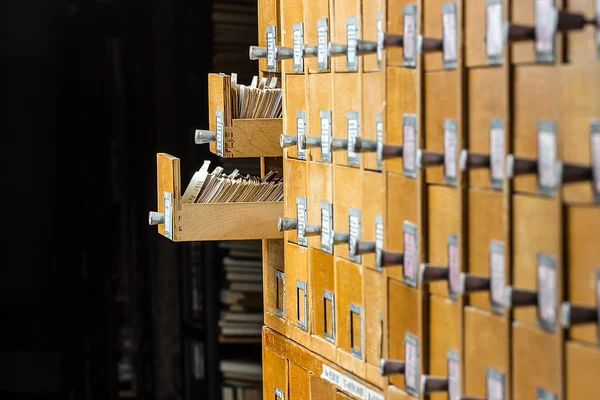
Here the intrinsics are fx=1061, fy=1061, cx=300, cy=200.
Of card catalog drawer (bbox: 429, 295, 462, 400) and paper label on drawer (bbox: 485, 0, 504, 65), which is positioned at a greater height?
paper label on drawer (bbox: 485, 0, 504, 65)

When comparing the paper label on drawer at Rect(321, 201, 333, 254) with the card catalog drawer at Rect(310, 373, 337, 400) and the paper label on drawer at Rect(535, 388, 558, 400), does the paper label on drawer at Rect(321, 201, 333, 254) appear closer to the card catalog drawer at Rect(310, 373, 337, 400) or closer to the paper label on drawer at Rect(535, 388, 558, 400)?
the card catalog drawer at Rect(310, 373, 337, 400)

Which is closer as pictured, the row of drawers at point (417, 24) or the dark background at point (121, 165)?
the row of drawers at point (417, 24)

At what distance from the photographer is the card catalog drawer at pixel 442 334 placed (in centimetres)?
236

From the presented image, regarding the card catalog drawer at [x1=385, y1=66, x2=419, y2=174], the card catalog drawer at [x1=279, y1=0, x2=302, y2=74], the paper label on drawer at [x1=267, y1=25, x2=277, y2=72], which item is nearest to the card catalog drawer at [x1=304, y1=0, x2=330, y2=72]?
the card catalog drawer at [x1=279, y1=0, x2=302, y2=74]

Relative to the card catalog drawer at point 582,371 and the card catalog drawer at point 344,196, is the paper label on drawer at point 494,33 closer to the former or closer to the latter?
the card catalog drawer at point 582,371

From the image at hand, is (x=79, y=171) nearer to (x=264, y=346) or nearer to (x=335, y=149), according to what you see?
Result: (x=264, y=346)

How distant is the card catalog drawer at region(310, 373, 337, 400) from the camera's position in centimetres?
313

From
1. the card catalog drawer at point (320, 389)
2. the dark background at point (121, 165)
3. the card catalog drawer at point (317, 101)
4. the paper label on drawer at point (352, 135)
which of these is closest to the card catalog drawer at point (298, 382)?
the card catalog drawer at point (320, 389)

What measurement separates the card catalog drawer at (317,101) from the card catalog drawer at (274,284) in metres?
0.63

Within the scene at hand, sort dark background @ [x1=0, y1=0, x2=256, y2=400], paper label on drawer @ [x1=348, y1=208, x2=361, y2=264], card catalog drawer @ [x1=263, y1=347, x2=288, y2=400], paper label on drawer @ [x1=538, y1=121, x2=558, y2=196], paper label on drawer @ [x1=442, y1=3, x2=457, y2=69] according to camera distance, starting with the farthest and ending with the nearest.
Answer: dark background @ [x1=0, y1=0, x2=256, y2=400]
card catalog drawer @ [x1=263, y1=347, x2=288, y2=400]
paper label on drawer @ [x1=348, y1=208, x2=361, y2=264]
paper label on drawer @ [x1=442, y1=3, x2=457, y2=69]
paper label on drawer @ [x1=538, y1=121, x2=558, y2=196]

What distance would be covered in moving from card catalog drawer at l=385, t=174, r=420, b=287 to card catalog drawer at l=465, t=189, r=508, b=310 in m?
0.24

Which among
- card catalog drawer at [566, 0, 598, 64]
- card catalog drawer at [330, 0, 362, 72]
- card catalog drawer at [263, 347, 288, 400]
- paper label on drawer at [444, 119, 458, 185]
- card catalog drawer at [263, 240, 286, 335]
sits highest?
card catalog drawer at [330, 0, 362, 72]

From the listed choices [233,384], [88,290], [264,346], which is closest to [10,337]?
[88,290]

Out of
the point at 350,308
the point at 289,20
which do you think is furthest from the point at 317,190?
the point at 289,20
